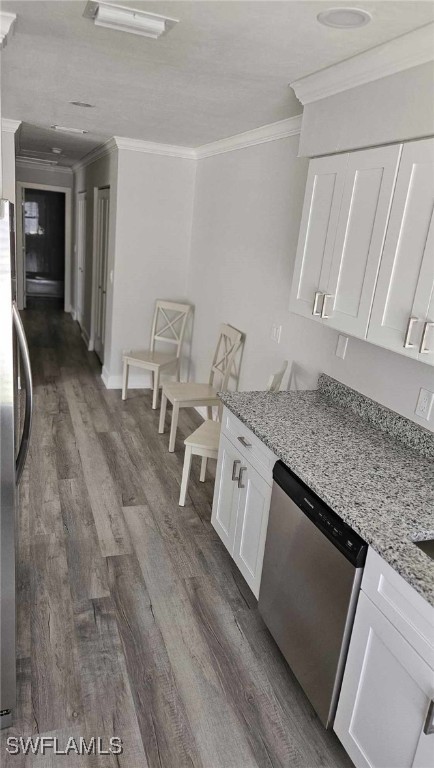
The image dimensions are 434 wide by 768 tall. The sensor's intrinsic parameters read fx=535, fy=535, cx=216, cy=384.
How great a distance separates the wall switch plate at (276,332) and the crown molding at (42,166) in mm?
6058

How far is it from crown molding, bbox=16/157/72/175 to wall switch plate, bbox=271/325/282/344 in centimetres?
606

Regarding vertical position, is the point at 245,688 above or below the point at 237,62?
below

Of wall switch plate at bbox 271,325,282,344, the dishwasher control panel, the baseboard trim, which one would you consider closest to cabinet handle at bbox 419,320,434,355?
the dishwasher control panel

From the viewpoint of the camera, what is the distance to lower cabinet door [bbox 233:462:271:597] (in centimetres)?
240

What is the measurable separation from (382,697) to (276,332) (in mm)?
2325

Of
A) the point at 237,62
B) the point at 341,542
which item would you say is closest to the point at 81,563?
the point at 341,542

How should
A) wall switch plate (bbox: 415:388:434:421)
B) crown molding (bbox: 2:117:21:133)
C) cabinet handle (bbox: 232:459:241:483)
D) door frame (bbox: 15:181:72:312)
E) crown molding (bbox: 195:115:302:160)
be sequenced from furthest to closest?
door frame (bbox: 15:181:72:312) < crown molding (bbox: 2:117:21:133) < crown molding (bbox: 195:115:302:160) < cabinet handle (bbox: 232:459:241:483) < wall switch plate (bbox: 415:388:434:421)

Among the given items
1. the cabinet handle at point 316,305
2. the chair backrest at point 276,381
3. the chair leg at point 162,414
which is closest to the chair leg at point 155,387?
the chair leg at point 162,414

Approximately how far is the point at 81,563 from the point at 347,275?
6.39ft

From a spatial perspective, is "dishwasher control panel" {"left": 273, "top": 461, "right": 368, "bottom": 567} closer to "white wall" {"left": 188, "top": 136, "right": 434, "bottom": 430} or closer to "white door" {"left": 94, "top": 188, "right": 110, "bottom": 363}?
"white wall" {"left": 188, "top": 136, "right": 434, "bottom": 430}

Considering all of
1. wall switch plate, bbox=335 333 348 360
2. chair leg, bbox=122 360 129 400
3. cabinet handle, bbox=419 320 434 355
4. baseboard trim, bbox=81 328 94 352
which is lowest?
baseboard trim, bbox=81 328 94 352

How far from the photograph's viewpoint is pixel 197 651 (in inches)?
90.3

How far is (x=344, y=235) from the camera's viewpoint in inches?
89.7

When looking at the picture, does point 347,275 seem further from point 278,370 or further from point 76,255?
point 76,255
